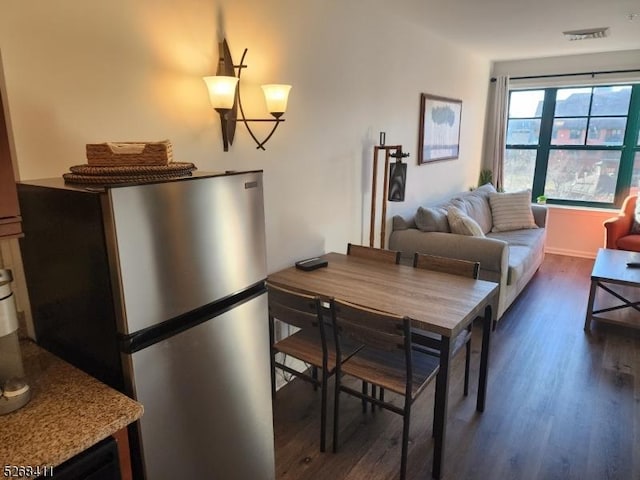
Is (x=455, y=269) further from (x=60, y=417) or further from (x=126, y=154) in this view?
(x=60, y=417)

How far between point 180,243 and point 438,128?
3.86 m

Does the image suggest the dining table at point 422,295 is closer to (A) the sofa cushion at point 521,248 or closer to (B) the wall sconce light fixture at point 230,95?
(B) the wall sconce light fixture at point 230,95

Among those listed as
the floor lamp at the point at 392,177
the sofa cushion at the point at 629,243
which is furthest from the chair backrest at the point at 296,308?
the sofa cushion at the point at 629,243

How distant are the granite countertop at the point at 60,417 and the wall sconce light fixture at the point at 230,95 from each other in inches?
49.8

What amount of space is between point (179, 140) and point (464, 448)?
2.12 m

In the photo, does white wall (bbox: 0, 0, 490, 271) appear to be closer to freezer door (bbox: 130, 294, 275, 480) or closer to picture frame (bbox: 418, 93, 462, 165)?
picture frame (bbox: 418, 93, 462, 165)

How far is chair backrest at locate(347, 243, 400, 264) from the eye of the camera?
110 inches

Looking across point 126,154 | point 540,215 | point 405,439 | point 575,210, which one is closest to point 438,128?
point 540,215

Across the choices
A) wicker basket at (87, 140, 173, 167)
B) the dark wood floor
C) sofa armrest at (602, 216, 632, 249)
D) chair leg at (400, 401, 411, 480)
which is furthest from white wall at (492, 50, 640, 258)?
wicker basket at (87, 140, 173, 167)

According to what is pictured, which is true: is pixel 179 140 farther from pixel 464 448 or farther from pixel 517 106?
pixel 517 106

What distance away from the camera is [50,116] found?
4.84ft

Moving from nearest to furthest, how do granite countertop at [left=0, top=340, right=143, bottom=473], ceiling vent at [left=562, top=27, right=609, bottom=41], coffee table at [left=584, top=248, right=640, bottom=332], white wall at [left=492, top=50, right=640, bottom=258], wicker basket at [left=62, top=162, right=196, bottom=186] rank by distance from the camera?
granite countertop at [left=0, top=340, right=143, bottom=473] → wicker basket at [left=62, top=162, right=196, bottom=186] → coffee table at [left=584, top=248, right=640, bottom=332] → ceiling vent at [left=562, top=27, right=609, bottom=41] → white wall at [left=492, top=50, right=640, bottom=258]

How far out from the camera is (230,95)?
77.4 inches

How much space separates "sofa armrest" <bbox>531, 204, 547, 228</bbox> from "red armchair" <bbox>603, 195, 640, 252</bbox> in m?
0.62
